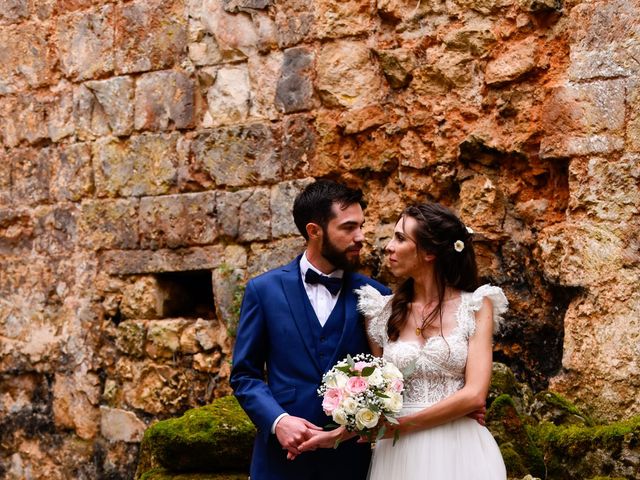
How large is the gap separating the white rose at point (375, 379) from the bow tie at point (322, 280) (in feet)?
1.84

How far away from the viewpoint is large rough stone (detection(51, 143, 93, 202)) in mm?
7438

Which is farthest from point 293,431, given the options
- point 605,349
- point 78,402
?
point 78,402

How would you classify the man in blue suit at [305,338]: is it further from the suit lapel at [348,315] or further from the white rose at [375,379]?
the white rose at [375,379]

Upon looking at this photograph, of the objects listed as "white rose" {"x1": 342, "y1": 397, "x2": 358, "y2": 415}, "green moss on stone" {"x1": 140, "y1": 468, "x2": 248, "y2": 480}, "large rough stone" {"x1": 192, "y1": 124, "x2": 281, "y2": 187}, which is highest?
"large rough stone" {"x1": 192, "y1": 124, "x2": 281, "y2": 187}

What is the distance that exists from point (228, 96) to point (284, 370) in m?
3.11

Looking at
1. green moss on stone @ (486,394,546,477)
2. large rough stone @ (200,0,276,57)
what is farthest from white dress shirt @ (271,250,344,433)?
large rough stone @ (200,0,276,57)

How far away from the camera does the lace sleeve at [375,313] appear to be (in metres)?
4.18

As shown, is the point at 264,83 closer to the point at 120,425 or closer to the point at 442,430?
the point at 120,425

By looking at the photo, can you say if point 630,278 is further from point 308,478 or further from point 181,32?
point 181,32

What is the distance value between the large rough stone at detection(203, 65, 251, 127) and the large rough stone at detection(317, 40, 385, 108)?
582 millimetres

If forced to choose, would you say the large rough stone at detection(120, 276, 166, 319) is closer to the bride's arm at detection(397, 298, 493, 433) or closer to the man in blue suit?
the man in blue suit

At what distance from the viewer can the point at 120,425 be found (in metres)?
7.22

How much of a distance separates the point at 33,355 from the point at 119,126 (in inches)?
70.5

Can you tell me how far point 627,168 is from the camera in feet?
17.6
